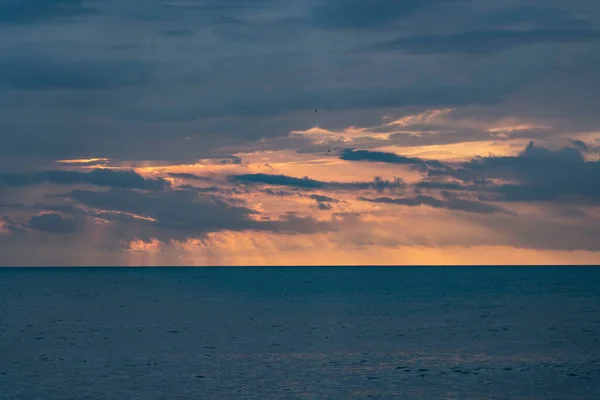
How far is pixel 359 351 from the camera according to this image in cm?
7912

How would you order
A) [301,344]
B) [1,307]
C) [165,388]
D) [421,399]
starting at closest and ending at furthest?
[421,399] < [165,388] < [301,344] < [1,307]

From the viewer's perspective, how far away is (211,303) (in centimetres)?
15800

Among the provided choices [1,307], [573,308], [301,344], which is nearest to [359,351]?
[301,344]

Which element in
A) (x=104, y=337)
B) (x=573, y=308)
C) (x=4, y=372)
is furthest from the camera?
(x=573, y=308)

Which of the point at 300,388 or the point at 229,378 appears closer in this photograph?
the point at 300,388

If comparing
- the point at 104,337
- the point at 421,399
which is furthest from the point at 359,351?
the point at 104,337

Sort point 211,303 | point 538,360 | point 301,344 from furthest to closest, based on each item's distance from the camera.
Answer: point 211,303
point 301,344
point 538,360

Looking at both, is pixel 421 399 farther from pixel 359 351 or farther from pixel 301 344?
pixel 301 344

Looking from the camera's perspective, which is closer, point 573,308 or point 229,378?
point 229,378

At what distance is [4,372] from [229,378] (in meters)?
18.1

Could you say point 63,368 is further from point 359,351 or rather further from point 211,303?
point 211,303

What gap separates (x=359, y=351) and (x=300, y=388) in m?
20.5

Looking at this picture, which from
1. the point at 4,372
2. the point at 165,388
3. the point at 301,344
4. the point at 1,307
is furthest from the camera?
the point at 1,307

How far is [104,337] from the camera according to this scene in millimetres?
92188
